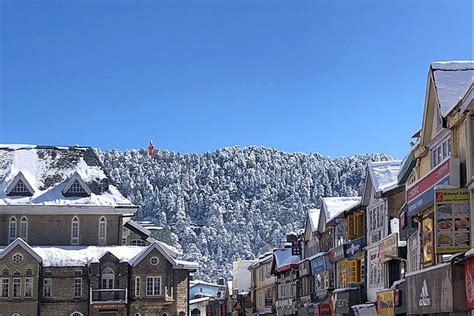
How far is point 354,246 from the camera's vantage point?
40781 millimetres

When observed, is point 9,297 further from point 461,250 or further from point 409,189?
point 461,250

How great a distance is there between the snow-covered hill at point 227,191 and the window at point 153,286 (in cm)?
8903

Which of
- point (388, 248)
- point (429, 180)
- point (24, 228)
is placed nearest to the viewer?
point (429, 180)

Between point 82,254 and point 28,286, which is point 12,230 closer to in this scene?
point 28,286

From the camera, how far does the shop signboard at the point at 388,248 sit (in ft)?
107

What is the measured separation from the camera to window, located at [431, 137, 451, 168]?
23116 mm

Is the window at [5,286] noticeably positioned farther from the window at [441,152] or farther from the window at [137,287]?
the window at [441,152]

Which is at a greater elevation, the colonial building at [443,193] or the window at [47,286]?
the colonial building at [443,193]

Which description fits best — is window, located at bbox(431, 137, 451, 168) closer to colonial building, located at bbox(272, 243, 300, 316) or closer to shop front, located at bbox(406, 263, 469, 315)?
shop front, located at bbox(406, 263, 469, 315)

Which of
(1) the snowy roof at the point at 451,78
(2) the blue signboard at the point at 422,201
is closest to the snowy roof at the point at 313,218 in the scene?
(2) the blue signboard at the point at 422,201

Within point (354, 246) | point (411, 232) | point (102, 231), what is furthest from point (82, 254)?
point (411, 232)

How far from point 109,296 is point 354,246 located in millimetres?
22639

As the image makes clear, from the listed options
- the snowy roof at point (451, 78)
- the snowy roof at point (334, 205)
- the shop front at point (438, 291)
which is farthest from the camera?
the snowy roof at point (334, 205)

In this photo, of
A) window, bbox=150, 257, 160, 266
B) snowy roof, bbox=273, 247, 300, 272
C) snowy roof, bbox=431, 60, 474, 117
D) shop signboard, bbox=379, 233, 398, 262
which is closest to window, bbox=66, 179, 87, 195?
window, bbox=150, 257, 160, 266
